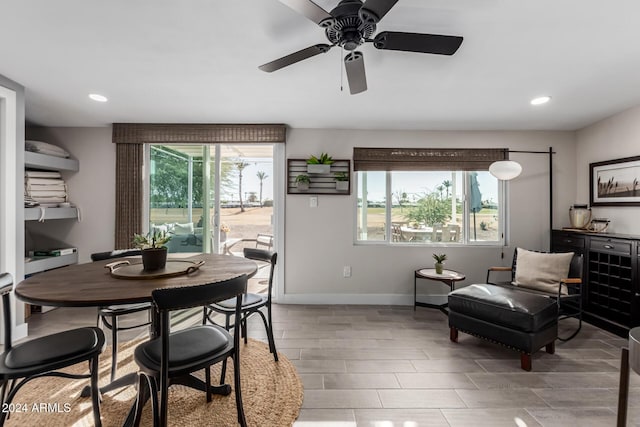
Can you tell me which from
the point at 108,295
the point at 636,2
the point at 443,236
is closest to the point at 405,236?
the point at 443,236

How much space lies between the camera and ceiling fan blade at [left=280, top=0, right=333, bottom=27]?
4.12ft

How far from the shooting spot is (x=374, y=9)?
1299 mm

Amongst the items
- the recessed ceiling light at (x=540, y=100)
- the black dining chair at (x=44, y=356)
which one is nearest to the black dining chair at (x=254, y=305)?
the black dining chair at (x=44, y=356)

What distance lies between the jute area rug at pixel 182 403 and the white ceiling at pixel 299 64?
2.33m

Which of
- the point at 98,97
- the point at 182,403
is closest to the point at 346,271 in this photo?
the point at 182,403

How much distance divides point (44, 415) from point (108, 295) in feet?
3.59

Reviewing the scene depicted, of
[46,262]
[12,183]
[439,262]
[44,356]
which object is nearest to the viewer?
[44,356]

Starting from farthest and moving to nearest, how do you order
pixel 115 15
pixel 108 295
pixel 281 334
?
1. pixel 281 334
2. pixel 115 15
3. pixel 108 295

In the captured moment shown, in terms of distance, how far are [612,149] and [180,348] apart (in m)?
4.63

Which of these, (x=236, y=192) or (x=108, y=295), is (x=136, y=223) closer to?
(x=236, y=192)

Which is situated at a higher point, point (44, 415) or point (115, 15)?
point (115, 15)

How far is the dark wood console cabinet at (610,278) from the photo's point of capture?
2.78 meters

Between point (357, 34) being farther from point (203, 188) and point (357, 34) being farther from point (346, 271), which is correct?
point (203, 188)

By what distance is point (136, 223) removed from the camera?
12.2ft
